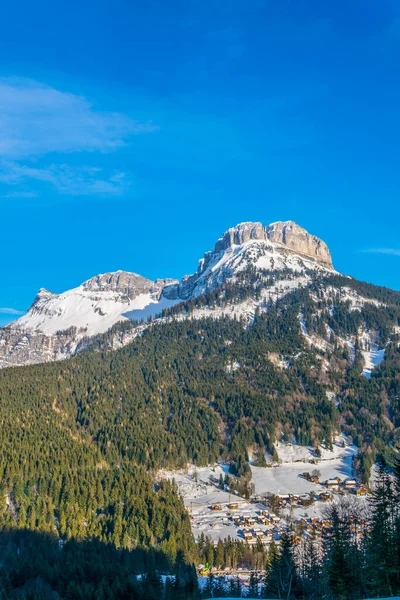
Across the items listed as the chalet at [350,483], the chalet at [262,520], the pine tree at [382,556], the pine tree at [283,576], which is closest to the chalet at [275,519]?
the chalet at [262,520]

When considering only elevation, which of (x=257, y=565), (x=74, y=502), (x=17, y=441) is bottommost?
(x=257, y=565)

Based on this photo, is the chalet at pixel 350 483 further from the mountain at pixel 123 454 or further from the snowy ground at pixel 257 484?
the snowy ground at pixel 257 484

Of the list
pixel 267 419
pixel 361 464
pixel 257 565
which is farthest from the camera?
pixel 267 419

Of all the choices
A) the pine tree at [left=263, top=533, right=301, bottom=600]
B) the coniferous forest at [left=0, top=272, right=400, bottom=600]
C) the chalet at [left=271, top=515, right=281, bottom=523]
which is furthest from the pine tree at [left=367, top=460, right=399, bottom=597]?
the chalet at [left=271, top=515, right=281, bottom=523]

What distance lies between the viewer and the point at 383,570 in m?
50.0

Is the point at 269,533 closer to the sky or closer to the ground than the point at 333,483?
closer to the ground

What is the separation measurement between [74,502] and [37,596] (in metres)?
45.4

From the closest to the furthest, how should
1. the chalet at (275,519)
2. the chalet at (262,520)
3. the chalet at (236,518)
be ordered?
the chalet at (262,520), the chalet at (275,519), the chalet at (236,518)

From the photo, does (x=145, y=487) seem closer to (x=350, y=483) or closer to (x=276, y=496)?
(x=276, y=496)

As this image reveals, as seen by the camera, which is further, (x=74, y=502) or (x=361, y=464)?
(x=361, y=464)

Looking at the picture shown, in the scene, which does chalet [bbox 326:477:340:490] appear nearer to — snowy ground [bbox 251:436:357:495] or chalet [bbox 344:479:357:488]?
snowy ground [bbox 251:436:357:495]

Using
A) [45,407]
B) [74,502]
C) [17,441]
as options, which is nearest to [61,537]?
[74,502]

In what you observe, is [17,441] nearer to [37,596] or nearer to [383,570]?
[37,596]

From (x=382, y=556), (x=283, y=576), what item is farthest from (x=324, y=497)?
(x=382, y=556)
